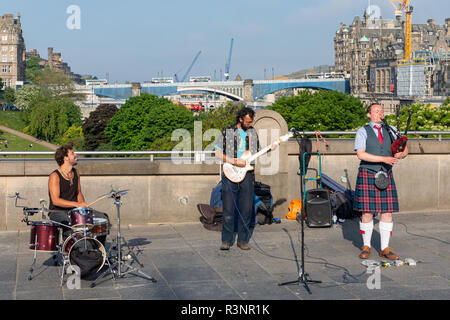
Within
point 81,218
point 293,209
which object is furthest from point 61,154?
point 293,209

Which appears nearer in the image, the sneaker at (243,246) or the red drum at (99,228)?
the red drum at (99,228)

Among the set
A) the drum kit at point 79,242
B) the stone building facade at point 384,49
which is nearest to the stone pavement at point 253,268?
the drum kit at point 79,242

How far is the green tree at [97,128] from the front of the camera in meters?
95.4

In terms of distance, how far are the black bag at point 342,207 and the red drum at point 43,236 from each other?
5.39 metres

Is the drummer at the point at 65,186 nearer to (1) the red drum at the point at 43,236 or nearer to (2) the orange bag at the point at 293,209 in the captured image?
(1) the red drum at the point at 43,236

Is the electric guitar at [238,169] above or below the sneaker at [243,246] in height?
above

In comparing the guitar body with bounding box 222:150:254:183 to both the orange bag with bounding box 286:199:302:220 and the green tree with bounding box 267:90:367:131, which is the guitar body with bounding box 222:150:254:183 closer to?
the orange bag with bounding box 286:199:302:220

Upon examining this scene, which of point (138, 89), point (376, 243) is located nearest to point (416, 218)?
point (376, 243)

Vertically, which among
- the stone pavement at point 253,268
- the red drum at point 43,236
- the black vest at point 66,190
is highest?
the black vest at point 66,190

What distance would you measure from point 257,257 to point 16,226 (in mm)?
4392

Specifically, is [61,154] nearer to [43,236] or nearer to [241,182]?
[43,236]

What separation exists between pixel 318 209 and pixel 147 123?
7145 cm

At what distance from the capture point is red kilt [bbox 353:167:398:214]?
28.2ft

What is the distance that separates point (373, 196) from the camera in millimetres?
8633
